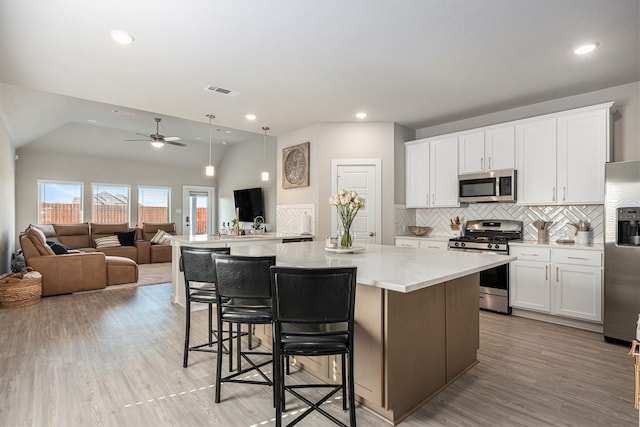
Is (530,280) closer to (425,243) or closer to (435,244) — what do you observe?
(435,244)

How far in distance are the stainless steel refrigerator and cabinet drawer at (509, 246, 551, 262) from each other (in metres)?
→ 0.57

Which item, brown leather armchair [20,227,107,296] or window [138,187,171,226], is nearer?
brown leather armchair [20,227,107,296]

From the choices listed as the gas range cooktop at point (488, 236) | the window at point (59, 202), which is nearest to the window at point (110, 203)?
the window at point (59, 202)

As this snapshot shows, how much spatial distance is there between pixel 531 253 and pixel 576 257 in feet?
1.40

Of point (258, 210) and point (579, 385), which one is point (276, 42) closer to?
point (579, 385)

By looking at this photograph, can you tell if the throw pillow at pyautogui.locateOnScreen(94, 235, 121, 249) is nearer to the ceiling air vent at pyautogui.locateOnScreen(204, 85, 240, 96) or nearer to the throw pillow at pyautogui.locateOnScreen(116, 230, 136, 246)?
the throw pillow at pyautogui.locateOnScreen(116, 230, 136, 246)

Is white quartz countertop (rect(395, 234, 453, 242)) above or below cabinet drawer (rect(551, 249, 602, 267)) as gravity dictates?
above

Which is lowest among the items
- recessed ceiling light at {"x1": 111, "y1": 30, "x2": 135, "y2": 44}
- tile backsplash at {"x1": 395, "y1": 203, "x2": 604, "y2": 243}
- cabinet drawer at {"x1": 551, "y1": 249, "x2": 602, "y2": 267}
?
cabinet drawer at {"x1": 551, "y1": 249, "x2": 602, "y2": 267}

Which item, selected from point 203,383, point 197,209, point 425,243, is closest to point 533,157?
point 425,243

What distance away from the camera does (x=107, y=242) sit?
786 cm

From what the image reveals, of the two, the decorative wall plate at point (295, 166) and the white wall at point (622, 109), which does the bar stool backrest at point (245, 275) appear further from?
the white wall at point (622, 109)

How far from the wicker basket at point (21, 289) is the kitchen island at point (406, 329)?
4170 millimetres

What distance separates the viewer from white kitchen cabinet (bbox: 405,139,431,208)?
16.7ft

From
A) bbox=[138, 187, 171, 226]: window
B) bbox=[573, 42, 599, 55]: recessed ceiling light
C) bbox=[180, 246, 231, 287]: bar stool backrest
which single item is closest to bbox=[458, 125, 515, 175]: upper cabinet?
bbox=[573, 42, 599, 55]: recessed ceiling light
